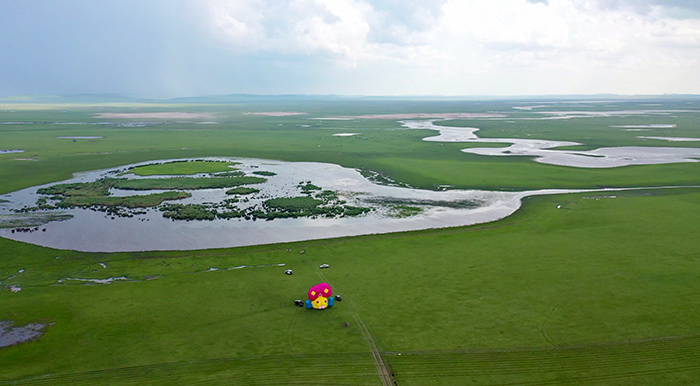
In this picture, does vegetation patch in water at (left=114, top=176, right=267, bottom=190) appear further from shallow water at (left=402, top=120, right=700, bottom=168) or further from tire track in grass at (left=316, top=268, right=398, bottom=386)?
shallow water at (left=402, top=120, right=700, bottom=168)

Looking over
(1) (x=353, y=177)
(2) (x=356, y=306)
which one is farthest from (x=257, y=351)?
(1) (x=353, y=177)

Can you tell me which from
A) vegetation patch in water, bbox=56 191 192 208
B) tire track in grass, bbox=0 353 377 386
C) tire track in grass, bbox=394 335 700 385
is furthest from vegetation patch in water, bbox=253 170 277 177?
tire track in grass, bbox=394 335 700 385

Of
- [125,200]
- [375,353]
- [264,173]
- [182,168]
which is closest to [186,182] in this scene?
[125,200]

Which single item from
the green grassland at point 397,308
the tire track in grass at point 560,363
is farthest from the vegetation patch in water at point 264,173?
the tire track in grass at point 560,363

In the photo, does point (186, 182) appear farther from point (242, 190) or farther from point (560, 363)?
point (560, 363)

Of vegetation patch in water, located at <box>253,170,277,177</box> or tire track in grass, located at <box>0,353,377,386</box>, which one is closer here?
tire track in grass, located at <box>0,353,377,386</box>

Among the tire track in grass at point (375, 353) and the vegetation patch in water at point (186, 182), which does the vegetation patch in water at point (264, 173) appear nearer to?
the vegetation patch in water at point (186, 182)

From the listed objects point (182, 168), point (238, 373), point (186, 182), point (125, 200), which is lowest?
point (238, 373)
